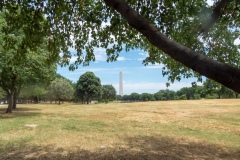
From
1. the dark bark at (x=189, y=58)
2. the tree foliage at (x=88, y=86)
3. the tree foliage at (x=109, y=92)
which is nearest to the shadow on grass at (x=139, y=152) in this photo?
the dark bark at (x=189, y=58)

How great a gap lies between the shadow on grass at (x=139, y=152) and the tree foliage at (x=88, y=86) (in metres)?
60.6

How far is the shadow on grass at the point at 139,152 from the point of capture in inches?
342

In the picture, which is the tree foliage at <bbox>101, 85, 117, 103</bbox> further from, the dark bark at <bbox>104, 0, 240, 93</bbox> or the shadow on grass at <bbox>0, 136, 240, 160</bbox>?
the dark bark at <bbox>104, 0, 240, 93</bbox>

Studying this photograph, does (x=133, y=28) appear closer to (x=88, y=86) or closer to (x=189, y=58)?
(x=189, y=58)

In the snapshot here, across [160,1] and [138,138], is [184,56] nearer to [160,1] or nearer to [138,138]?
[160,1]

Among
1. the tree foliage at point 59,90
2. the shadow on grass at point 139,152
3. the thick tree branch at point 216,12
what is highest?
the tree foliage at point 59,90

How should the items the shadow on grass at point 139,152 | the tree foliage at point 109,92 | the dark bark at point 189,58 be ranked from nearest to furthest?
the dark bark at point 189,58
the shadow on grass at point 139,152
the tree foliage at point 109,92

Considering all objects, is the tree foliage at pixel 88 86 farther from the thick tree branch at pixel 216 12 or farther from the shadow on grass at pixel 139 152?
the thick tree branch at pixel 216 12

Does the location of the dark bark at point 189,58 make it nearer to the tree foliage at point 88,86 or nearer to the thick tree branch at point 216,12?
the thick tree branch at point 216,12

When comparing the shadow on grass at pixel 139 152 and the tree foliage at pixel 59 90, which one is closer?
the shadow on grass at pixel 139 152

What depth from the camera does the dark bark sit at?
3.55m

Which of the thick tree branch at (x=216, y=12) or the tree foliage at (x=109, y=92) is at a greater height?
the tree foliage at (x=109, y=92)

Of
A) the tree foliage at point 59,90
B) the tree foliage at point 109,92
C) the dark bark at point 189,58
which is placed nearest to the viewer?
the dark bark at point 189,58

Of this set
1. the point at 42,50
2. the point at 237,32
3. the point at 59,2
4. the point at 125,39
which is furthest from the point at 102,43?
the point at 42,50
